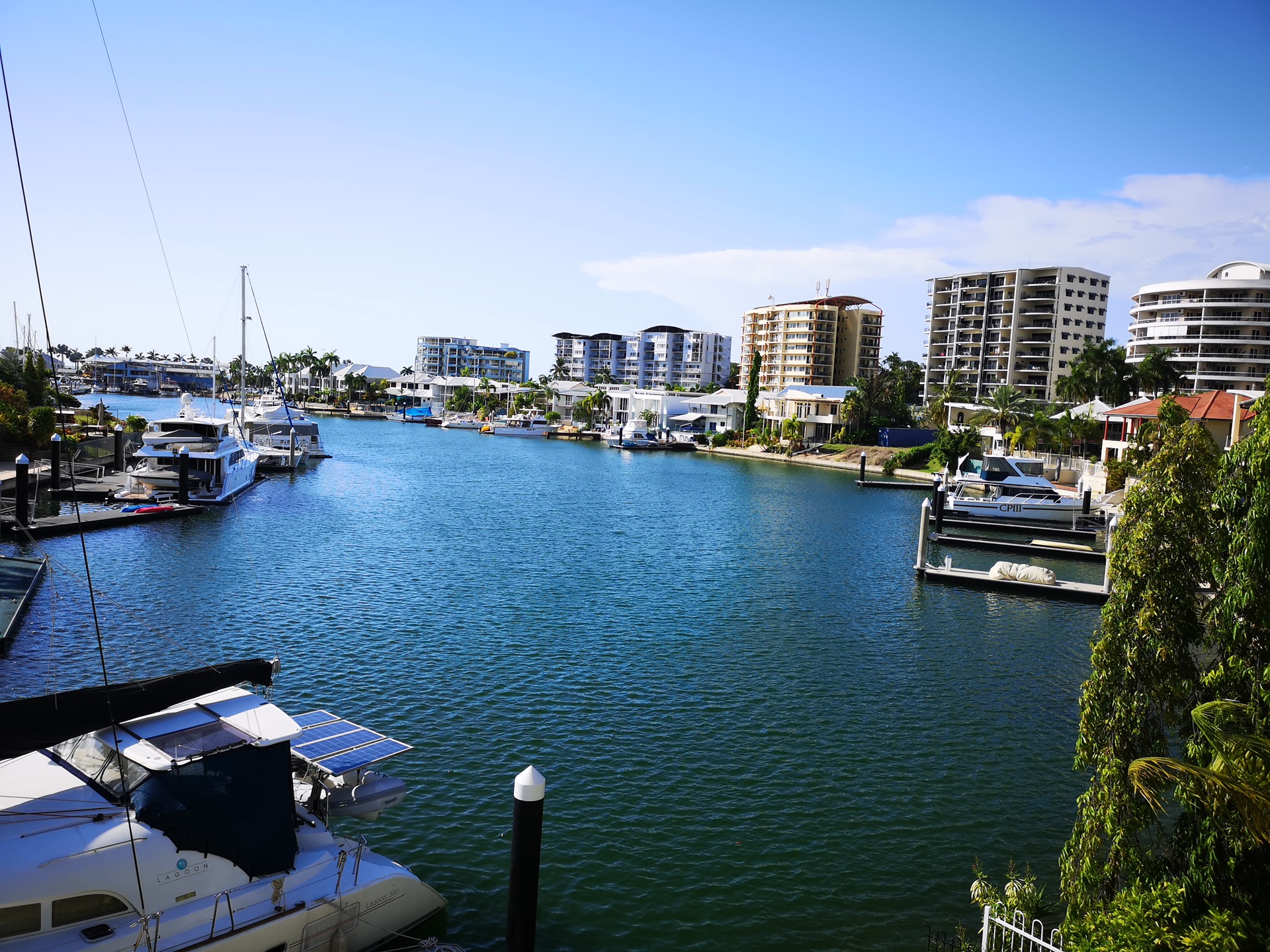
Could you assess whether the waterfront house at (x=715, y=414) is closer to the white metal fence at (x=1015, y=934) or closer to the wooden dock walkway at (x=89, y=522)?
the wooden dock walkway at (x=89, y=522)

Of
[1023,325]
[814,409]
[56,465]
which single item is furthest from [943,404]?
[56,465]

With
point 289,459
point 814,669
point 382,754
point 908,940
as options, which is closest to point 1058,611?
point 814,669

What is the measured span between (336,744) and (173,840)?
3.74 meters

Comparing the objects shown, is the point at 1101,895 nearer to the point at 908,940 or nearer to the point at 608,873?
the point at 908,940

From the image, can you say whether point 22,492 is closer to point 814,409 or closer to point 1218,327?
point 814,409

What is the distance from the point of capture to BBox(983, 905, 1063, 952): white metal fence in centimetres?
943

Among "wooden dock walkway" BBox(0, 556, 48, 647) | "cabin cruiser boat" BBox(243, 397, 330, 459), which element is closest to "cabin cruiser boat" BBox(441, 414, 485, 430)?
"cabin cruiser boat" BBox(243, 397, 330, 459)

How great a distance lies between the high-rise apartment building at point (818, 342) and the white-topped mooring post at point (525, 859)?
147126mm

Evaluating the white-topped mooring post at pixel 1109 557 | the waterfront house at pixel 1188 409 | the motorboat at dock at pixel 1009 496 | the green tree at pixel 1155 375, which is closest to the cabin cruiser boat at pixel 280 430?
the motorboat at dock at pixel 1009 496

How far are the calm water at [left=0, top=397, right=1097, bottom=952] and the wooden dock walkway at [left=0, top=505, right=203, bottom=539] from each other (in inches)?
39.5

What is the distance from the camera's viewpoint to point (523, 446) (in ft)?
395

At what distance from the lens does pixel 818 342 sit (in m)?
153

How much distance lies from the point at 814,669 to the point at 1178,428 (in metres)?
16.7

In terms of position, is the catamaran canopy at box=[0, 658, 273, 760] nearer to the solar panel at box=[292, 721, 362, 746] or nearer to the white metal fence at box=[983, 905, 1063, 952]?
the solar panel at box=[292, 721, 362, 746]
